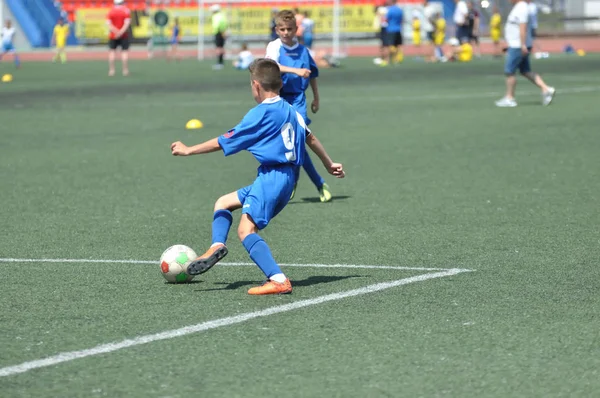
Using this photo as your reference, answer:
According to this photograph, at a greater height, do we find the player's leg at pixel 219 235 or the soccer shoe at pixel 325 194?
the player's leg at pixel 219 235

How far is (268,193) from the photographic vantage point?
299 inches

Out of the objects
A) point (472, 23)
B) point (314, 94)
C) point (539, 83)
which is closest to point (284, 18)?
point (314, 94)

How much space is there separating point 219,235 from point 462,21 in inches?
1497

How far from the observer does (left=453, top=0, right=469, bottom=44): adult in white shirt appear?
43.9 m

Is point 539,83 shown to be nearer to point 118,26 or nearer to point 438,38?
point 118,26

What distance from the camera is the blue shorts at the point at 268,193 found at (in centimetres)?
759

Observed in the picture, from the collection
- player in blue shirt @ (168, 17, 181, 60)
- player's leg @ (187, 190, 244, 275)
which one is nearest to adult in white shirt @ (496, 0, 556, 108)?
player's leg @ (187, 190, 244, 275)

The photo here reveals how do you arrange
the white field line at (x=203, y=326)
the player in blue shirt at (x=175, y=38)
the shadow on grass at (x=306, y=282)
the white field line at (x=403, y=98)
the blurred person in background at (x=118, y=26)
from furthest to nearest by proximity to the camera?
the player in blue shirt at (x=175, y=38)
the blurred person in background at (x=118, y=26)
the white field line at (x=403, y=98)
the shadow on grass at (x=306, y=282)
the white field line at (x=203, y=326)

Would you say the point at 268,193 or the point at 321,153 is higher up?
the point at 321,153

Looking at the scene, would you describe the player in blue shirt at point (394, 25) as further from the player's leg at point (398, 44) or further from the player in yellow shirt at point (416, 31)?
the player in yellow shirt at point (416, 31)

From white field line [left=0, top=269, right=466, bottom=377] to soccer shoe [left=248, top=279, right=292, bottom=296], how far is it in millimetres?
Result: 199

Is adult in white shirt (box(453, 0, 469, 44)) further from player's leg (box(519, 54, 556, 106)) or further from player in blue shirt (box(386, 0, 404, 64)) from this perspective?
player's leg (box(519, 54, 556, 106))

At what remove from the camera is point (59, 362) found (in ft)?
19.1


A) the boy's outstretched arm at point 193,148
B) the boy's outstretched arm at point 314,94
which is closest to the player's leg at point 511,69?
the boy's outstretched arm at point 314,94
